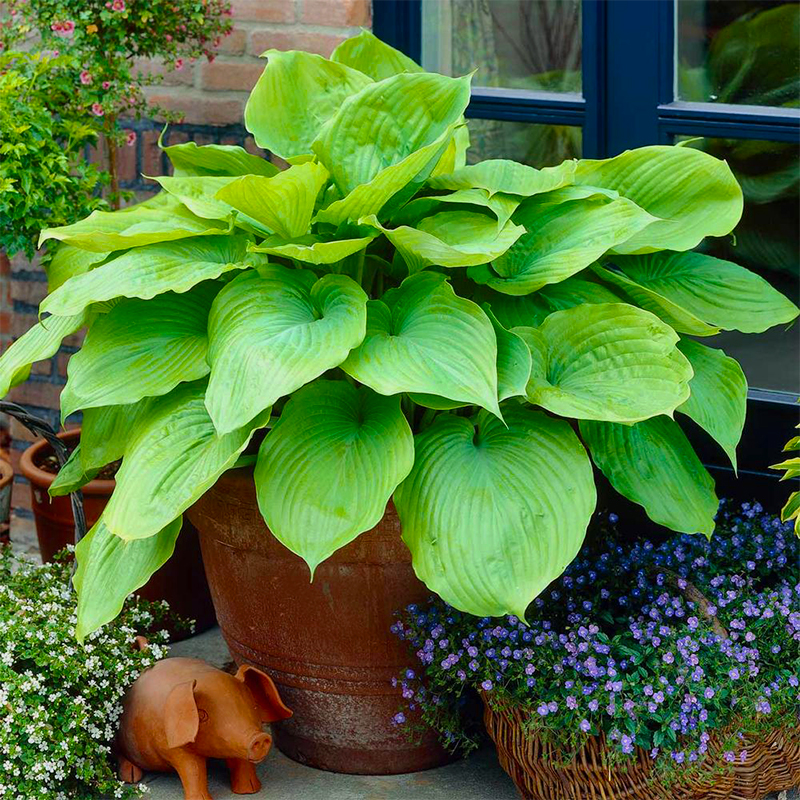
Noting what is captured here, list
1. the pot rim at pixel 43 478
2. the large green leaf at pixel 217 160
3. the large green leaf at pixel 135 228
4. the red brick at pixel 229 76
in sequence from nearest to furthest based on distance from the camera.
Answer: the large green leaf at pixel 135 228, the large green leaf at pixel 217 160, the pot rim at pixel 43 478, the red brick at pixel 229 76

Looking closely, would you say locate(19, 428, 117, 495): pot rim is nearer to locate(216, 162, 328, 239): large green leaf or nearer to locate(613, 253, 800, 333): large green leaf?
locate(216, 162, 328, 239): large green leaf

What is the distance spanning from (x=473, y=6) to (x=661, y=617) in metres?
1.37

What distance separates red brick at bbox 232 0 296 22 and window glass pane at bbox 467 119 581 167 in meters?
0.44

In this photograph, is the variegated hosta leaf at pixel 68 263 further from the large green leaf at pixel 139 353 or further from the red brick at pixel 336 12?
the red brick at pixel 336 12

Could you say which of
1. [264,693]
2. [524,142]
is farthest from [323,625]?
[524,142]

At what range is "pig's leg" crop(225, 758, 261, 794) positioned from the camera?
2.07m

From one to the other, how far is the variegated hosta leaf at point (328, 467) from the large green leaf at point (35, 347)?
1.27 feet

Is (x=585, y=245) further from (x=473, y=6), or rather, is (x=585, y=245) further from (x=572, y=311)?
(x=473, y=6)

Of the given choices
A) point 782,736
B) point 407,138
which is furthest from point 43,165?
point 782,736

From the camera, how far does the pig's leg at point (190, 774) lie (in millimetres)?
2002

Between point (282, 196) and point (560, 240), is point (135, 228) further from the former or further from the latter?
point (560, 240)

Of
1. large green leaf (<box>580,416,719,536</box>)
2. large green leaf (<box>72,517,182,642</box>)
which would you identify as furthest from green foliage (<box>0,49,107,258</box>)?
large green leaf (<box>580,416,719,536</box>)

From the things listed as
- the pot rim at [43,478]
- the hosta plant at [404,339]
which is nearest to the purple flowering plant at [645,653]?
the hosta plant at [404,339]

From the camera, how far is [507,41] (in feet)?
8.54
